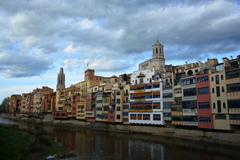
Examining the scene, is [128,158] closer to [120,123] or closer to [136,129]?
[136,129]

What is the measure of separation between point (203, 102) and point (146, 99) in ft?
75.6

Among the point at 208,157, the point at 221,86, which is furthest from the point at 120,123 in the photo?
the point at 208,157

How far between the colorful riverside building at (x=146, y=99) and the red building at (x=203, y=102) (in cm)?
1495

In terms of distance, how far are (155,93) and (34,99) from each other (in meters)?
137

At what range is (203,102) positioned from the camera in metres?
60.6

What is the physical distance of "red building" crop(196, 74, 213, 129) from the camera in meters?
58.8

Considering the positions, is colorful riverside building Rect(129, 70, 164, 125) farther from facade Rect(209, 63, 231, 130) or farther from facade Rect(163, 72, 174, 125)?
facade Rect(209, 63, 231, 130)

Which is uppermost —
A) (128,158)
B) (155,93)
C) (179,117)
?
(155,93)

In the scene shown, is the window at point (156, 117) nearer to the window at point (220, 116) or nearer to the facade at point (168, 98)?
the facade at point (168, 98)

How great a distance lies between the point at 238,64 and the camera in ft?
176

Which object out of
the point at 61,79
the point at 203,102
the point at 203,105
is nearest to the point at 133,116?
the point at 203,105

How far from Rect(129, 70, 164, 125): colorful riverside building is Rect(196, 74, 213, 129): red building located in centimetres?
1495

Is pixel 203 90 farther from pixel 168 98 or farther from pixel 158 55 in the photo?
pixel 158 55

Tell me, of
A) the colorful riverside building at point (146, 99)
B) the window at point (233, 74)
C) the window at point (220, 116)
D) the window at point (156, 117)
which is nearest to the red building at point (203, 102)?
the window at point (220, 116)
